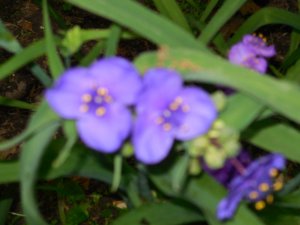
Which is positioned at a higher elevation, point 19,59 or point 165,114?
point 165,114

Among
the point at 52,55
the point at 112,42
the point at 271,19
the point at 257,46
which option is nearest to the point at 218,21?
the point at 257,46

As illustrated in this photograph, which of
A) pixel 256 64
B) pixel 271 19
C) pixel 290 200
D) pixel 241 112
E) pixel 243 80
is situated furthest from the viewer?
pixel 271 19

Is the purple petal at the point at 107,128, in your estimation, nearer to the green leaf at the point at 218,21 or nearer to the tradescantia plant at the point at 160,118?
the tradescantia plant at the point at 160,118

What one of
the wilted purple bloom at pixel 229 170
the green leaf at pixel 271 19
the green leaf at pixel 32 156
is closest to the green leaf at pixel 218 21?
the green leaf at pixel 271 19

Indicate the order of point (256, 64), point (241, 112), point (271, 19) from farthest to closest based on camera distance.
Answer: point (271, 19), point (256, 64), point (241, 112)

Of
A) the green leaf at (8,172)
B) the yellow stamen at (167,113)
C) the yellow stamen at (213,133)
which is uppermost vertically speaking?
the yellow stamen at (213,133)

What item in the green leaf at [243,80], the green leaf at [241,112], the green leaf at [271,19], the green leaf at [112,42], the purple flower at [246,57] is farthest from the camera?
the green leaf at [271,19]

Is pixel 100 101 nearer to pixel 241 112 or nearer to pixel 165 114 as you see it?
pixel 165 114
